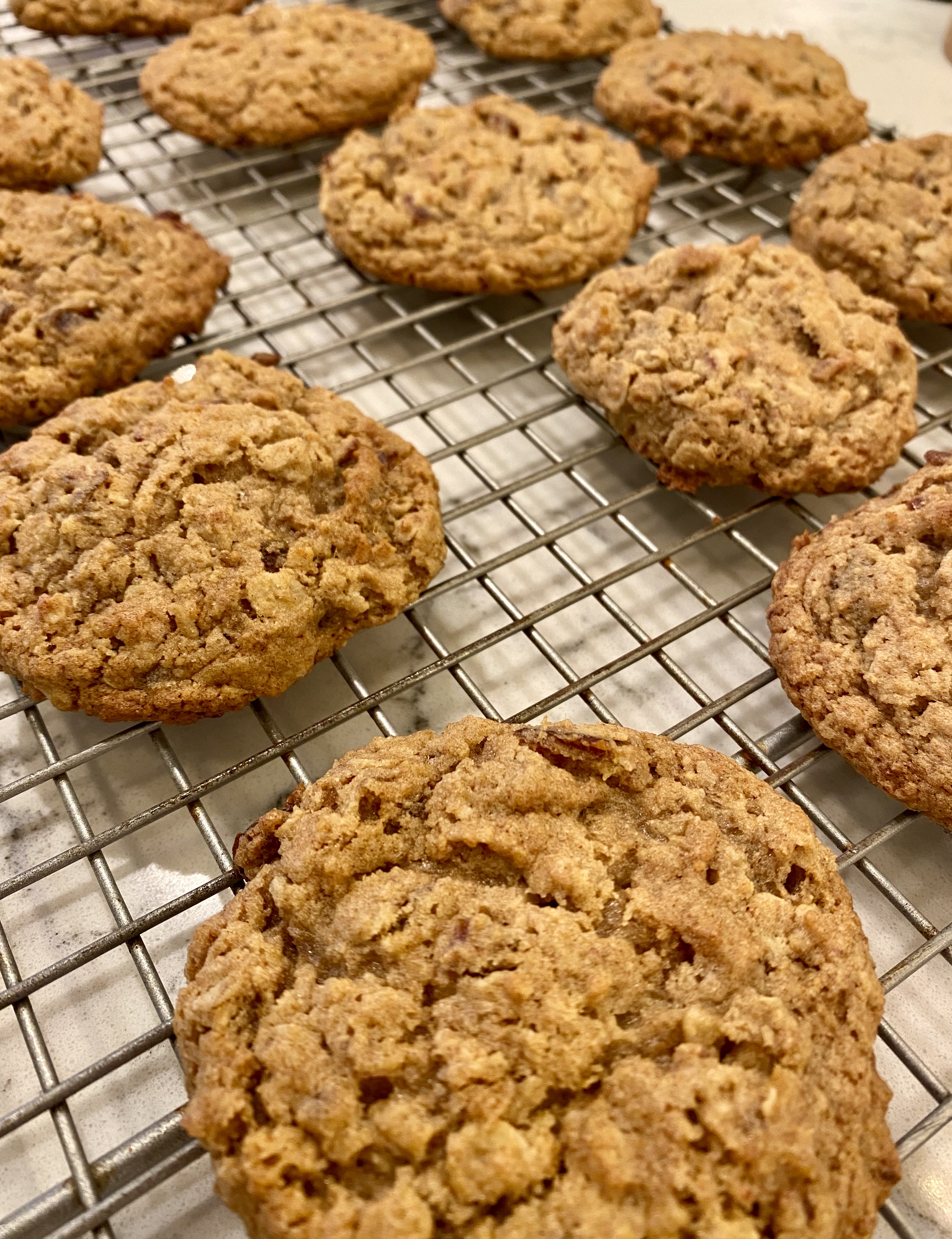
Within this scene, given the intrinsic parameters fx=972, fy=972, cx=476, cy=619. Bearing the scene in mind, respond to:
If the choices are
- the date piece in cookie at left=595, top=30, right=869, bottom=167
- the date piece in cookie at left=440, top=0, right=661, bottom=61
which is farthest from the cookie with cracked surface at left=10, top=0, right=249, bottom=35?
the date piece in cookie at left=595, top=30, right=869, bottom=167

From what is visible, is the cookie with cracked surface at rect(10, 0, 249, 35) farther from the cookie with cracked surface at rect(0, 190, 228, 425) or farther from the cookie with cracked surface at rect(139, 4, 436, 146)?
the cookie with cracked surface at rect(0, 190, 228, 425)

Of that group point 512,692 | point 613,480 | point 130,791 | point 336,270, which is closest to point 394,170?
point 336,270

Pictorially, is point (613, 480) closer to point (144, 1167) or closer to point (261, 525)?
point (261, 525)

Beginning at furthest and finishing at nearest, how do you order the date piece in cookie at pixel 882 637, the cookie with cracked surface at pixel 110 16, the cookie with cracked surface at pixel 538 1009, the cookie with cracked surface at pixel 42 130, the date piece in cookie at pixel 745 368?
1. the cookie with cracked surface at pixel 110 16
2. the cookie with cracked surface at pixel 42 130
3. the date piece in cookie at pixel 745 368
4. the date piece in cookie at pixel 882 637
5. the cookie with cracked surface at pixel 538 1009

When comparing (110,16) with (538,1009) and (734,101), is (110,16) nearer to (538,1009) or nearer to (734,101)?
(734,101)

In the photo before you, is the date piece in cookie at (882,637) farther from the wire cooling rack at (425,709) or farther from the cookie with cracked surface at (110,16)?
the cookie with cracked surface at (110,16)

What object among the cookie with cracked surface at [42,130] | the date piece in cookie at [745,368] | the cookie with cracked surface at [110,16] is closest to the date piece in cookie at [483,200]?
the date piece in cookie at [745,368]
